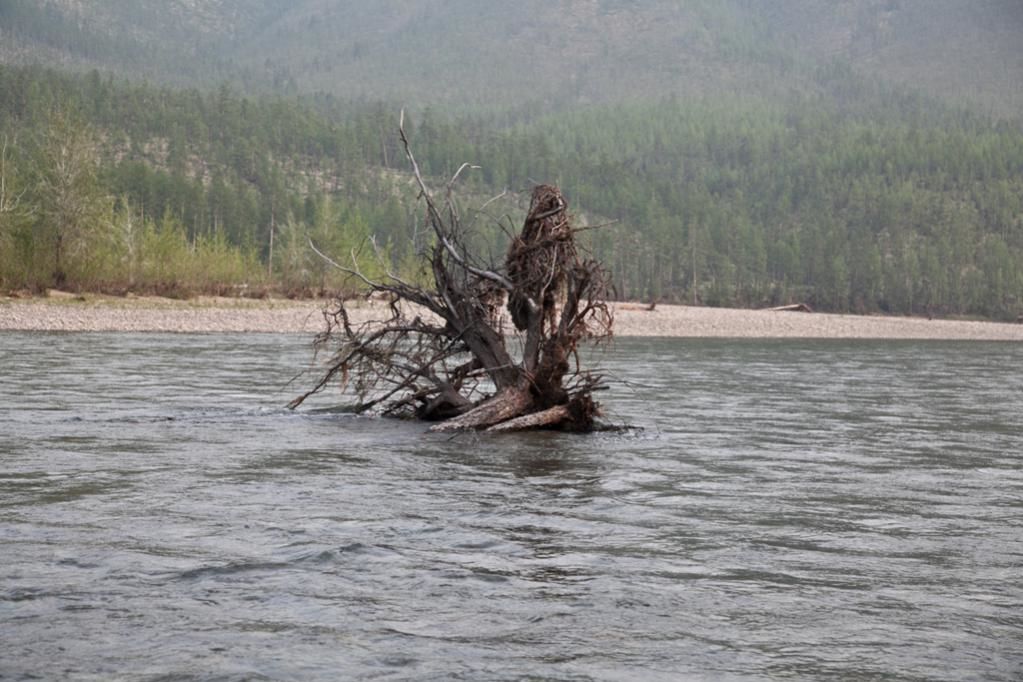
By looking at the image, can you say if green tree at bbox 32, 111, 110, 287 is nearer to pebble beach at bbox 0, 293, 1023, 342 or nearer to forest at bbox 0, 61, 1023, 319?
forest at bbox 0, 61, 1023, 319

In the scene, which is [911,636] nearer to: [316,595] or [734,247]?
[316,595]

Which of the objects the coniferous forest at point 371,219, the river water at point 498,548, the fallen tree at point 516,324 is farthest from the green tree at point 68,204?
the fallen tree at point 516,324

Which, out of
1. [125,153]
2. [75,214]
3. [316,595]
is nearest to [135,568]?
[316,595]

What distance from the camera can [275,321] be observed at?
6194cm

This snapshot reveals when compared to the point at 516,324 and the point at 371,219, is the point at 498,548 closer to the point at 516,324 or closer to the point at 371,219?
the point at 516,324

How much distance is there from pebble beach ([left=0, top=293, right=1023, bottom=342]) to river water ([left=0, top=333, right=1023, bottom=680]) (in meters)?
27.2

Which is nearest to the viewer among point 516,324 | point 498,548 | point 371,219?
point 498,548

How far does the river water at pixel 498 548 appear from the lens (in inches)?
333

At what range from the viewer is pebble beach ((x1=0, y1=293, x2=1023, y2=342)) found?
177 feet

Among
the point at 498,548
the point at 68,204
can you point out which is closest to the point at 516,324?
the point at 498,548

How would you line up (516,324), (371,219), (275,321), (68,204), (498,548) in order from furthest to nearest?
1. (371,219)
2. (68,204)
3. (275,321)
4. (516,324)
5. (498,548)

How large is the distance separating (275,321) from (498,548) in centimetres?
5150

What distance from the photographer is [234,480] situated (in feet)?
Result: 49.9

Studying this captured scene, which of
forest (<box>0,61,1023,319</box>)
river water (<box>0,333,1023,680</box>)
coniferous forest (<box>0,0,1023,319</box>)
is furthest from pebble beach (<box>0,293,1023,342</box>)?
river water (<box>0,333,1023,680</box>)
